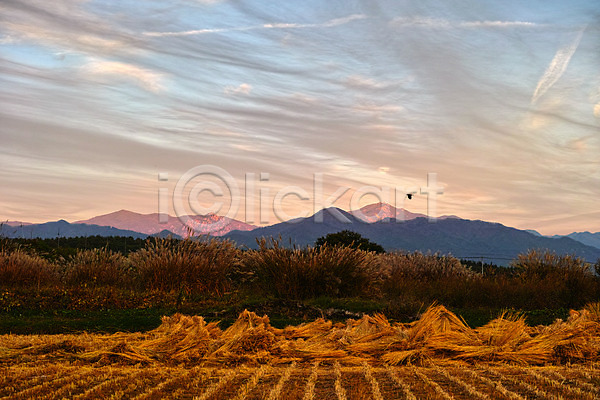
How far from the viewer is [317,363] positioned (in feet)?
12.6

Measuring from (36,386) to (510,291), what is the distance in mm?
11879

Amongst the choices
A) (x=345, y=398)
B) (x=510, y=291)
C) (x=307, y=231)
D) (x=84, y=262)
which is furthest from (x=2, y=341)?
(x=307, y=231)

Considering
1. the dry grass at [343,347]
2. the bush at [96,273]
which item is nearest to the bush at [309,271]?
the bush at [96,273]

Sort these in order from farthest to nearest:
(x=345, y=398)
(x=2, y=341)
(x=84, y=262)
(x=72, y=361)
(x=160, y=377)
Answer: (x=84, y=262) < (x=2, y=341) < (x=72, y=361) < (x=160, y=377) < (x=345, y=398)

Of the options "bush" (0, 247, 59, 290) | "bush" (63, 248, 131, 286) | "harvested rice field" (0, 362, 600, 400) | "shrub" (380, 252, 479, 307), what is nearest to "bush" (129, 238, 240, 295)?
"bush" (63, 248, 131, 286)

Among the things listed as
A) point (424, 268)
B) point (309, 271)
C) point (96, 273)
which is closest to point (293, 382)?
point (309, 271)

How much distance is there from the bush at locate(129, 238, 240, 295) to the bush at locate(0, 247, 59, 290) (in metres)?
2.15

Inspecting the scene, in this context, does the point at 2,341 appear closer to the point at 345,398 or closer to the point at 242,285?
the point at 345,398

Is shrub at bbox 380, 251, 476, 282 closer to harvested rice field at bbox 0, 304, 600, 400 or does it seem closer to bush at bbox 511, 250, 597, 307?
bush at bbox 511, 250, 597, 307

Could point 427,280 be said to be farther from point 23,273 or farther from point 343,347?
point 343,347

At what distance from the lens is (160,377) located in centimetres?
327

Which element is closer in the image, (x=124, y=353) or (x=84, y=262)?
(x=124, y=353)

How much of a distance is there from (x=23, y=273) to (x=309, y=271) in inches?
278

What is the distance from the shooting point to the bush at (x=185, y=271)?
13.0m
